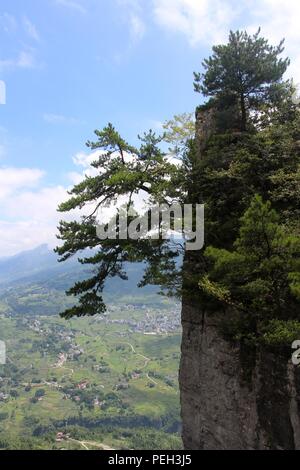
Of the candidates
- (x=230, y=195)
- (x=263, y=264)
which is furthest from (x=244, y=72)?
(x=263, y=264)

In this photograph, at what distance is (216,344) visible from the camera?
71.8 feet

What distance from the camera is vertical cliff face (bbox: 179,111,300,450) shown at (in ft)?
58.3

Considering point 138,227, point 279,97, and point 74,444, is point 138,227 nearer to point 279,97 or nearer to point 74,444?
point 279,97

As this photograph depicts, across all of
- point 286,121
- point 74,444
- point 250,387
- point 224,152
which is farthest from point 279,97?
point 74,444

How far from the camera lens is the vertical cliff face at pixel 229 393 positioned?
17781mm

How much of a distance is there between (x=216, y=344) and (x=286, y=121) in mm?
14169
